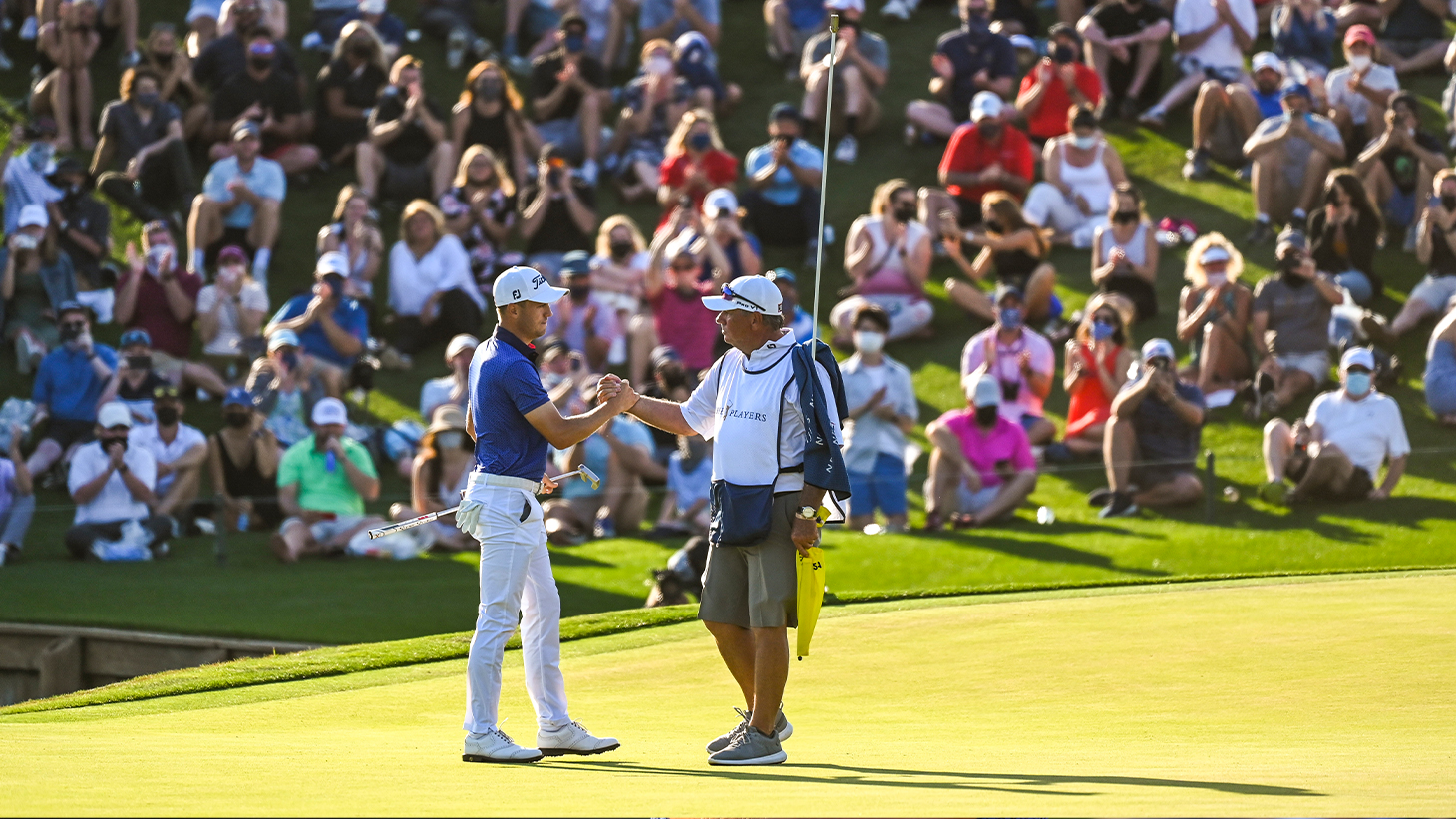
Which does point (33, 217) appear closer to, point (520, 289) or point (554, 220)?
point (554, 220)

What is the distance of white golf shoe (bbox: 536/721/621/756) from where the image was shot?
7.94m

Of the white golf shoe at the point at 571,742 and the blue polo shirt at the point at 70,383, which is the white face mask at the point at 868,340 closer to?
the blue polo shirt at the point at 70,383

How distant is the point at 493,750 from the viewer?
25.2 feet

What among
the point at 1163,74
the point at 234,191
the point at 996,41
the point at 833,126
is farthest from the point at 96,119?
the point at 1163,74

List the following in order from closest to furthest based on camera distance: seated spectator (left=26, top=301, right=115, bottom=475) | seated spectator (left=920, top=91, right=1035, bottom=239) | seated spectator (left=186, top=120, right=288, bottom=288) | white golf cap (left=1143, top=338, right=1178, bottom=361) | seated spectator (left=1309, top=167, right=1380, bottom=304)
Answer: white golf cap (left=1143, top=338, right=1178, bottom=361)
seated spectator (left=1309, top=167, right=1380, bottom=304)
seated spectator (left=26, top=301, right=115, bottom=475)
seated spectator (left=920, top=91, right=1035, bottom=239)
seated spectator (left=186, top=120, right=288, bottom=288)

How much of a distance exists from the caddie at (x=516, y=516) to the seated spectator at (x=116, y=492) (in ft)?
28.9

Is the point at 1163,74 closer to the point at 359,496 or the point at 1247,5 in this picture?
the point at 1247,5

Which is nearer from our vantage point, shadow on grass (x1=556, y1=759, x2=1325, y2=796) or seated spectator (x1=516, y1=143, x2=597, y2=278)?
shadow on grass (x1=556, y1=759, x2=1325, y2=796)

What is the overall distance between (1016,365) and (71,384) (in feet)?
27.4

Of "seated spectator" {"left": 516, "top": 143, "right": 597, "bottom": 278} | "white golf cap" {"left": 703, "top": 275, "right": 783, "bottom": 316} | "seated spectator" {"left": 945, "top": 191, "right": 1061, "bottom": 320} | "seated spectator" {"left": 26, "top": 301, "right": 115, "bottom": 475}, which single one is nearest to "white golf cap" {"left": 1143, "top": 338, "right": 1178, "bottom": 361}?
"seated spectator" {"left": 945, "top": 191, "right": 1061, "bottom": 320}

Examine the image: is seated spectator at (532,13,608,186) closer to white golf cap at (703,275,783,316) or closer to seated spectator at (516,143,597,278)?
seated spectator at (516,143,597,278)

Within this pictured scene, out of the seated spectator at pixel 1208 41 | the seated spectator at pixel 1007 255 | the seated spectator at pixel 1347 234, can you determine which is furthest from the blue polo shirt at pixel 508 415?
the seated spectator at pixel 1208 41

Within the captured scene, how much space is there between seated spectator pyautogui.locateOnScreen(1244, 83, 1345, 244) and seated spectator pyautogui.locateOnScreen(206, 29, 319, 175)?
10.2 meters

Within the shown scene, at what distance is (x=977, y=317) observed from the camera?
1920cm
